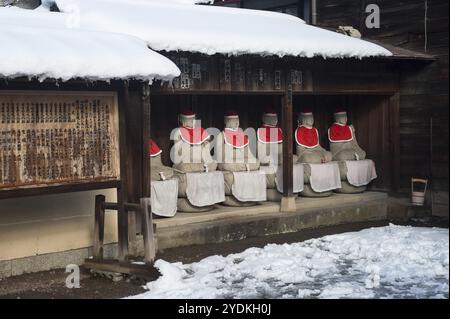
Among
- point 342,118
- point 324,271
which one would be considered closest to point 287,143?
point 342,118

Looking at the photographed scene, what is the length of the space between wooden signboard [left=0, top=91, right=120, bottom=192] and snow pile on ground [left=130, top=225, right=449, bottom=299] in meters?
1.62

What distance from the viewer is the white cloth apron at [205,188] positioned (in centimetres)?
1063

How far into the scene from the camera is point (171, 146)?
11523mm

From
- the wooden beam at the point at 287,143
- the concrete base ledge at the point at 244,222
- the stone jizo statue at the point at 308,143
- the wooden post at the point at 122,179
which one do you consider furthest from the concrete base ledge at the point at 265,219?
the wooden post at the point at 122,179

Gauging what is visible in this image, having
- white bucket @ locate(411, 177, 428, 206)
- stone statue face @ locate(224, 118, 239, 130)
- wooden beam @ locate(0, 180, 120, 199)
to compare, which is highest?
stone statue face @ locate(224, 118, 239, 130)

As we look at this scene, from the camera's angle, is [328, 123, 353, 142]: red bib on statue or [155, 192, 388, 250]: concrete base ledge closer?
[155, 192, 388, 250]: concrete base ledge

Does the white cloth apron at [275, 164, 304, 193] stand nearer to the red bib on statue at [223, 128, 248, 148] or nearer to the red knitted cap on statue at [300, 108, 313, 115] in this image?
the red bib on statue at [223, 128, 248, 148]

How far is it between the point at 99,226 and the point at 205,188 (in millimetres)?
2871

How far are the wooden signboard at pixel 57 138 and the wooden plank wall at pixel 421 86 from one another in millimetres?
6998

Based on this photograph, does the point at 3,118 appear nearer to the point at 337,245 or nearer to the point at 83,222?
the point at 83,222

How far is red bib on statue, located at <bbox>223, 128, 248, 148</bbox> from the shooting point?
37.9ft

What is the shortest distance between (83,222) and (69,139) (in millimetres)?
1665

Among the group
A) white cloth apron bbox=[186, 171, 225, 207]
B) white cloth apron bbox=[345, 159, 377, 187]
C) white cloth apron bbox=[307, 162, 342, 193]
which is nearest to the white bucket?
white cloth apron bbox=[345, 159, 377, 187]

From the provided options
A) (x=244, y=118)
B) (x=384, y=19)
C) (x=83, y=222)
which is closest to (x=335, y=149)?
(x=244, y=118)
